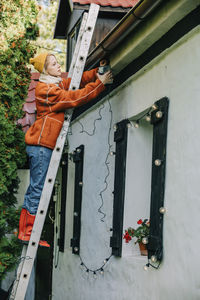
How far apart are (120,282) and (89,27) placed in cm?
277

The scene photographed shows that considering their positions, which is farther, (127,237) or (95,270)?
(95,270)

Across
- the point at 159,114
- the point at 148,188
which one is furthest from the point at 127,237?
the point at 159,114

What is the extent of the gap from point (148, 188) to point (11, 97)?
209 cm

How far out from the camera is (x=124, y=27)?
5070 mm

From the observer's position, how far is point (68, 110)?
220 inches

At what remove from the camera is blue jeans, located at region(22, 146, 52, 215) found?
551 centimetres

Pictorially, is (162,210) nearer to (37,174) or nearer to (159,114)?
(159,114)

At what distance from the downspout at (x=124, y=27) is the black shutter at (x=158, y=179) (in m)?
0.81

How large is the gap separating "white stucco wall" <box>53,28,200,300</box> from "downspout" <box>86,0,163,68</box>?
1.32ft

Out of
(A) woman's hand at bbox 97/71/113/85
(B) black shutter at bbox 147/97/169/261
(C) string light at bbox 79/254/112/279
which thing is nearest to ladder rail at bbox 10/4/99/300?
(A) woman's hand at bbox 97/71/113/85

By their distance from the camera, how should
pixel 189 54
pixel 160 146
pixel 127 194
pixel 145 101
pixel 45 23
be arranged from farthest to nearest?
pixel 45 23
pixel 127 194
pixel 145 101
pixel 160 146
pixel 189 54

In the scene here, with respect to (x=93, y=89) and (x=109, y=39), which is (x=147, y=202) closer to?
(x=93, y=89)

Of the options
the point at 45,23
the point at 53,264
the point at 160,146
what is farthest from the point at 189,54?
the point at 45,23

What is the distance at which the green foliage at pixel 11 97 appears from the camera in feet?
20.6
